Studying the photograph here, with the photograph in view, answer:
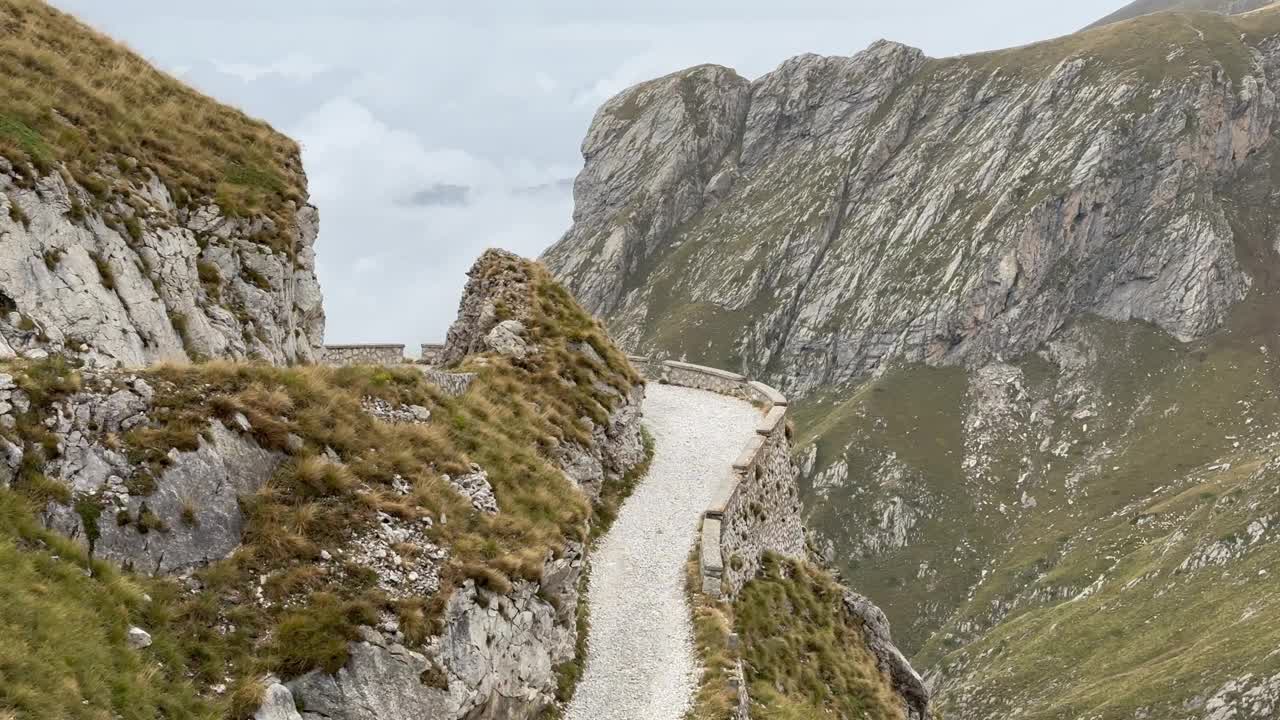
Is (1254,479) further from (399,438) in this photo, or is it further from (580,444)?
(399,438)

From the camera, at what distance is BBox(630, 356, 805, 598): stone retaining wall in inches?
1162

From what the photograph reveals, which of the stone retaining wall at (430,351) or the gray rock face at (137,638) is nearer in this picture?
the gray rock face at (137,638)

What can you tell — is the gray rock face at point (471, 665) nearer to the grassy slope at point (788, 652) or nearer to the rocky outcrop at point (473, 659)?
the rocky outcrop at point (473, 659)

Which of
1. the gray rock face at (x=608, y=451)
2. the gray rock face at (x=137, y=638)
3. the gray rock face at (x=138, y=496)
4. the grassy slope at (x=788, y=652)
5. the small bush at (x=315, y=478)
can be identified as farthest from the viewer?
the gray rock face at (x=608, y=451)

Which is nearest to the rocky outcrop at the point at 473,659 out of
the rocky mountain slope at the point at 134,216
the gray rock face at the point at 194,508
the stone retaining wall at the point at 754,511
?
the gray rock face at the point at 194,508

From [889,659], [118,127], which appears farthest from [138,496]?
[889,659]

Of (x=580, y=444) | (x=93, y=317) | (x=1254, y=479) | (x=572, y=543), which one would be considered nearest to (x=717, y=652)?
(x=572, y=543)

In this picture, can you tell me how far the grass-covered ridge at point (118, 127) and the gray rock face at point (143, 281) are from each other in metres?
0.76

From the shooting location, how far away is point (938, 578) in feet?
641

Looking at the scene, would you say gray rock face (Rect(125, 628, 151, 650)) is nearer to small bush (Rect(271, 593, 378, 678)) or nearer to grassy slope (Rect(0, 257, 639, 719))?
grassy slope (Rect(0, 257, 639, 719))

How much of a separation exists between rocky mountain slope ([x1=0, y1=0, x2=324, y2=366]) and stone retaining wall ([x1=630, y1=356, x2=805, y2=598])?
1602 centimetres

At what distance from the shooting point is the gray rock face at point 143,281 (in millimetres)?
20641

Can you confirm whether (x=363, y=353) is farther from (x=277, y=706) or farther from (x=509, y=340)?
(x=277, y=706)

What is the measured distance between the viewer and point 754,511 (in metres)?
35.7
